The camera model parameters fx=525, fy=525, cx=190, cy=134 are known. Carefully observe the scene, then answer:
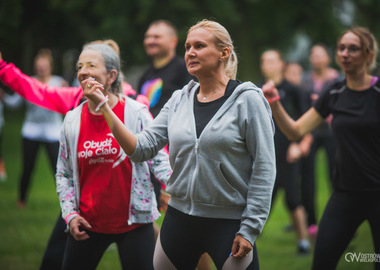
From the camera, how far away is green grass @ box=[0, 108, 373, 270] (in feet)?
20.3

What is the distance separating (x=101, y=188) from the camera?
372 cm

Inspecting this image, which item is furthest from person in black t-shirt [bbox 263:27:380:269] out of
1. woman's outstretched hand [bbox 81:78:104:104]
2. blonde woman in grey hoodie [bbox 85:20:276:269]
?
woman's outstretched hand [bbox 81:78:104:104]

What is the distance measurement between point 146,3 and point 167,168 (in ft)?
45.5

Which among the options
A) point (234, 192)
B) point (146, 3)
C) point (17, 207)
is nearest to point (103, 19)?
point (146, 3)

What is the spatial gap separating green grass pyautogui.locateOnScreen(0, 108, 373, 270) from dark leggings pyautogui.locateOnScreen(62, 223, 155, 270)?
2.19m

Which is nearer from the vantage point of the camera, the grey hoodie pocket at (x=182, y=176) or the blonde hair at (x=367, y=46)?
the grey hoodie pocket at (x=182, y=176)

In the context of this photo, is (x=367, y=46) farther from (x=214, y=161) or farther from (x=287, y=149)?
(x=287, y=149)

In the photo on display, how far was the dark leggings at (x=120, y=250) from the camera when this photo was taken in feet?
12.3

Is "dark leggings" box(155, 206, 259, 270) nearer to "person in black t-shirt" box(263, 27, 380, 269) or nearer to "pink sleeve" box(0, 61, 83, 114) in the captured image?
"person in black t-shirt" box(263, 27, 380, 269)

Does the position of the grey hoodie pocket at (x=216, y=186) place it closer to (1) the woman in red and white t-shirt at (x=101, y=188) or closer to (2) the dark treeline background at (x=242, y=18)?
(1) the woman in red and white t-shirt at (x=101, y=188)

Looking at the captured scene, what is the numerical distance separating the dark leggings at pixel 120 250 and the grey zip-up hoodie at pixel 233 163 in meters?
0.69

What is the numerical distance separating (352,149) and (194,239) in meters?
1.74

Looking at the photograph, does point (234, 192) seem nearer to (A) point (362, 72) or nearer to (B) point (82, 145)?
(B) point (82, 145)

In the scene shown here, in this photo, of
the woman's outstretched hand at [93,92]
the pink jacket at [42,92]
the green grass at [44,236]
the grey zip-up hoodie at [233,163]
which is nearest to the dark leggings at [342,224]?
the grey zip-up hoodie at [233,163]
